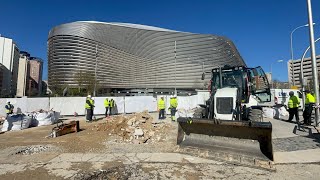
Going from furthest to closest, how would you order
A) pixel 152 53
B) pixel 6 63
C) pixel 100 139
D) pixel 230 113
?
pixel 6 63
pixel 152 53
pixel 100 139
pixel 230 113

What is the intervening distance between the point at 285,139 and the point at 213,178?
510cm

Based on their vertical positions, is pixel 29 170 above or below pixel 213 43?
below

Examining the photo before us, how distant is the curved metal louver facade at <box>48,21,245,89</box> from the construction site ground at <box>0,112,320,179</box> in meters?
83.3

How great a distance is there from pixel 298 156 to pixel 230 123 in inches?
82.0

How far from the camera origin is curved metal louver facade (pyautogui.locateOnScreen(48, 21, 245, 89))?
301ft

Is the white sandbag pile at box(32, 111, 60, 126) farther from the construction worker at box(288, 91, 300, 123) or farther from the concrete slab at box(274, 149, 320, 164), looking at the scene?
the construction worker at box(288, 91, 300, 123)

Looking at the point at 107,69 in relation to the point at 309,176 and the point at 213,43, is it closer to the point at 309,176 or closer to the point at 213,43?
the point at 213,43

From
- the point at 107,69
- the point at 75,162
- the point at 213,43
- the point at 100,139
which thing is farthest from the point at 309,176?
the point at 213,43

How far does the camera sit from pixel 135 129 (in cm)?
971

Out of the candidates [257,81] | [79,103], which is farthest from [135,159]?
[79,103]

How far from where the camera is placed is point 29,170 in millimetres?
5770

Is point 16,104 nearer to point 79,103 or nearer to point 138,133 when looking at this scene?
point 79,103

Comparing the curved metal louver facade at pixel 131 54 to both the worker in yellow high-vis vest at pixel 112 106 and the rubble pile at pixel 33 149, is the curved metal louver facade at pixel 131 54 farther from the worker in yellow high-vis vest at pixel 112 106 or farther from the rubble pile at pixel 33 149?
the rubble pile at pixel 33 149

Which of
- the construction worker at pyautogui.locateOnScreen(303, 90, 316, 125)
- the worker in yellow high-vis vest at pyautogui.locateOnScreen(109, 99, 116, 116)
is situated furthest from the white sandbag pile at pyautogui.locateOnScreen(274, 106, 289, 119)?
the worker in yellow high-vis vest at pyautogui.locateOnScreen(109, 99, 116, 116)
